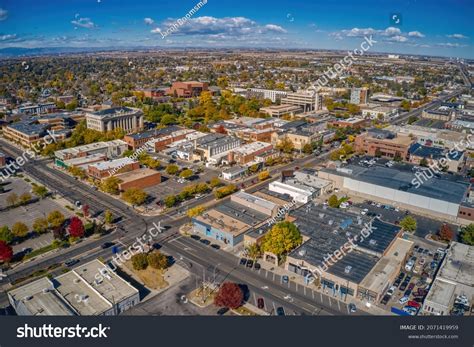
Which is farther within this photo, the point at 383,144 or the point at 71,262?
the point at 383,144

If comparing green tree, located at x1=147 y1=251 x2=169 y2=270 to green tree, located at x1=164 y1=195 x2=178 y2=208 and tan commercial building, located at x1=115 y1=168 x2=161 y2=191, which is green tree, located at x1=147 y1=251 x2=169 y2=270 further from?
tan commercial building, located at x1=115 y1=168 x2=161 y2=191

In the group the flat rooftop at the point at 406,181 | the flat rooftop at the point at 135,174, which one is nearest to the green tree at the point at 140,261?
the flat rooftop at the point at 135,174

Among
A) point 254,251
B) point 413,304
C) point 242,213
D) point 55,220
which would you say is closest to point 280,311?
point 254,251

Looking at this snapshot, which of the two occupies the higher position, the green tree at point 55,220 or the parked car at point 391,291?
the green tree at point 55,220

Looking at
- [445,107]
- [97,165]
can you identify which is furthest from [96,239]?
[445,107]

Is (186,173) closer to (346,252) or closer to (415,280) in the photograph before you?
(346,252)

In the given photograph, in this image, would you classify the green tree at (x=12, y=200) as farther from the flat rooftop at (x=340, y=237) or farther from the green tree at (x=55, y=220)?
the flat rooftop at (x=340, y=237)

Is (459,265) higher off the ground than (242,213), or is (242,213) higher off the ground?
(242,213)
